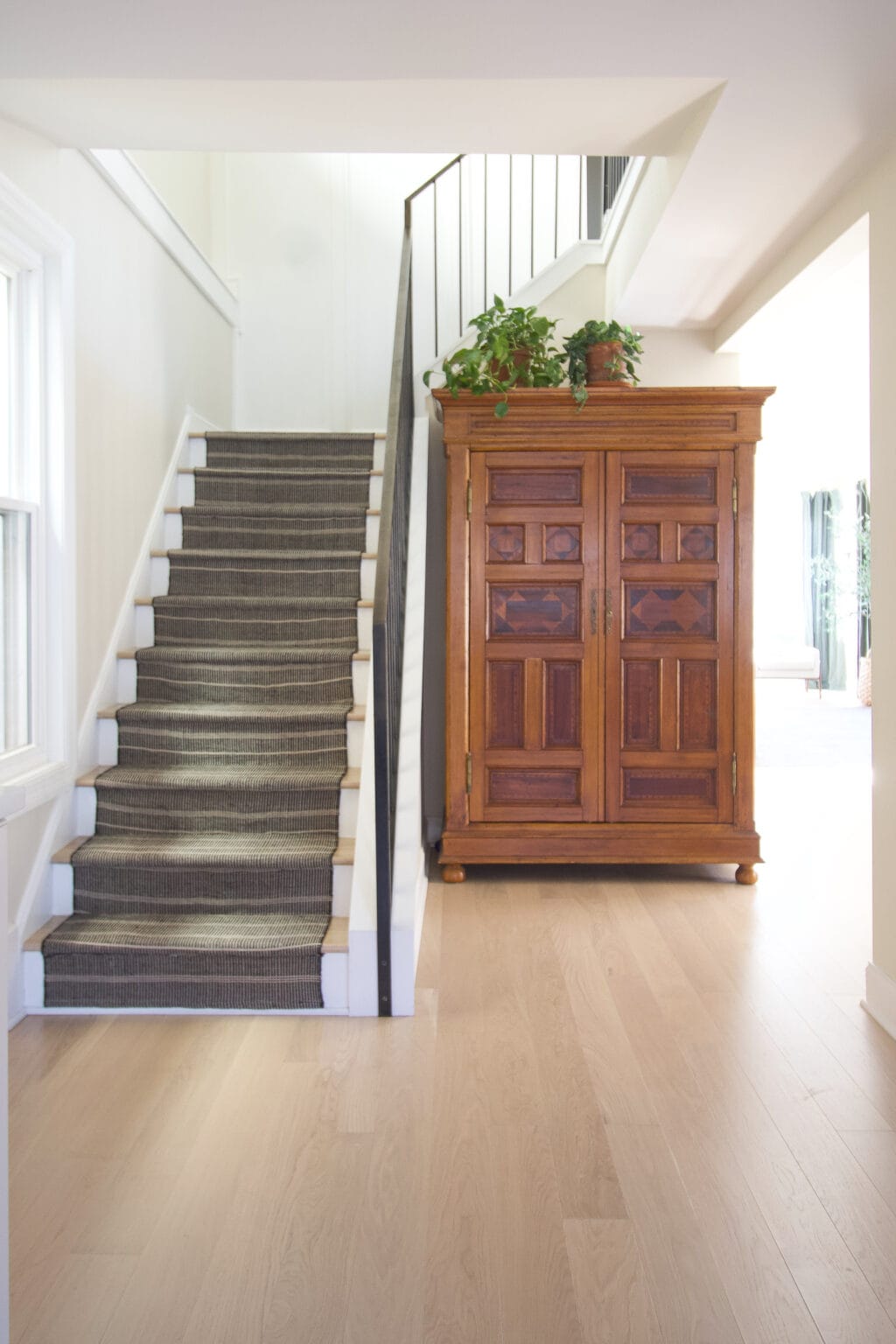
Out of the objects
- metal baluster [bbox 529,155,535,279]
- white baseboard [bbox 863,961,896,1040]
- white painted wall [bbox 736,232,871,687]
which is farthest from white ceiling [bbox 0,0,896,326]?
metal baluster [bbox 529,155,535,279]

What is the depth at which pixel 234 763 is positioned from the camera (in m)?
3.63

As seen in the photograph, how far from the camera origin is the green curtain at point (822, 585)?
11711 millimetres

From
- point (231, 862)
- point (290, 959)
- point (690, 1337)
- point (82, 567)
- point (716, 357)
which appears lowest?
point (690, 1337)

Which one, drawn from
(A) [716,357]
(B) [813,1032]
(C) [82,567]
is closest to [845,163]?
(A) [716,357]

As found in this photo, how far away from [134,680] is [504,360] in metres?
1.92

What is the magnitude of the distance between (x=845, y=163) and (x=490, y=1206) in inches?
108

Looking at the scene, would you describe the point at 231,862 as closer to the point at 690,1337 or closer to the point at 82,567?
the point at 82,567

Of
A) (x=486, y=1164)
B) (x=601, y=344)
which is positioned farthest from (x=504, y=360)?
(x=486, y=1164)

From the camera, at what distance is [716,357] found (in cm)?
472

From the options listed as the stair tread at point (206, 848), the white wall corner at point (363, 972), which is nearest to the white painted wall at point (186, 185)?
the stair tread at point (206, 848)

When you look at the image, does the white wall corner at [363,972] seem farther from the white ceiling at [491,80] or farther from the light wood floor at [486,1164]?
the white ceiling at [491,80]

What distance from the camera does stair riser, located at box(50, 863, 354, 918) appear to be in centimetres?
317

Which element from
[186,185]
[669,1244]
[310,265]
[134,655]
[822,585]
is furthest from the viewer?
[822,585]

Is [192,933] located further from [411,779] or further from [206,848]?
[411,779]
